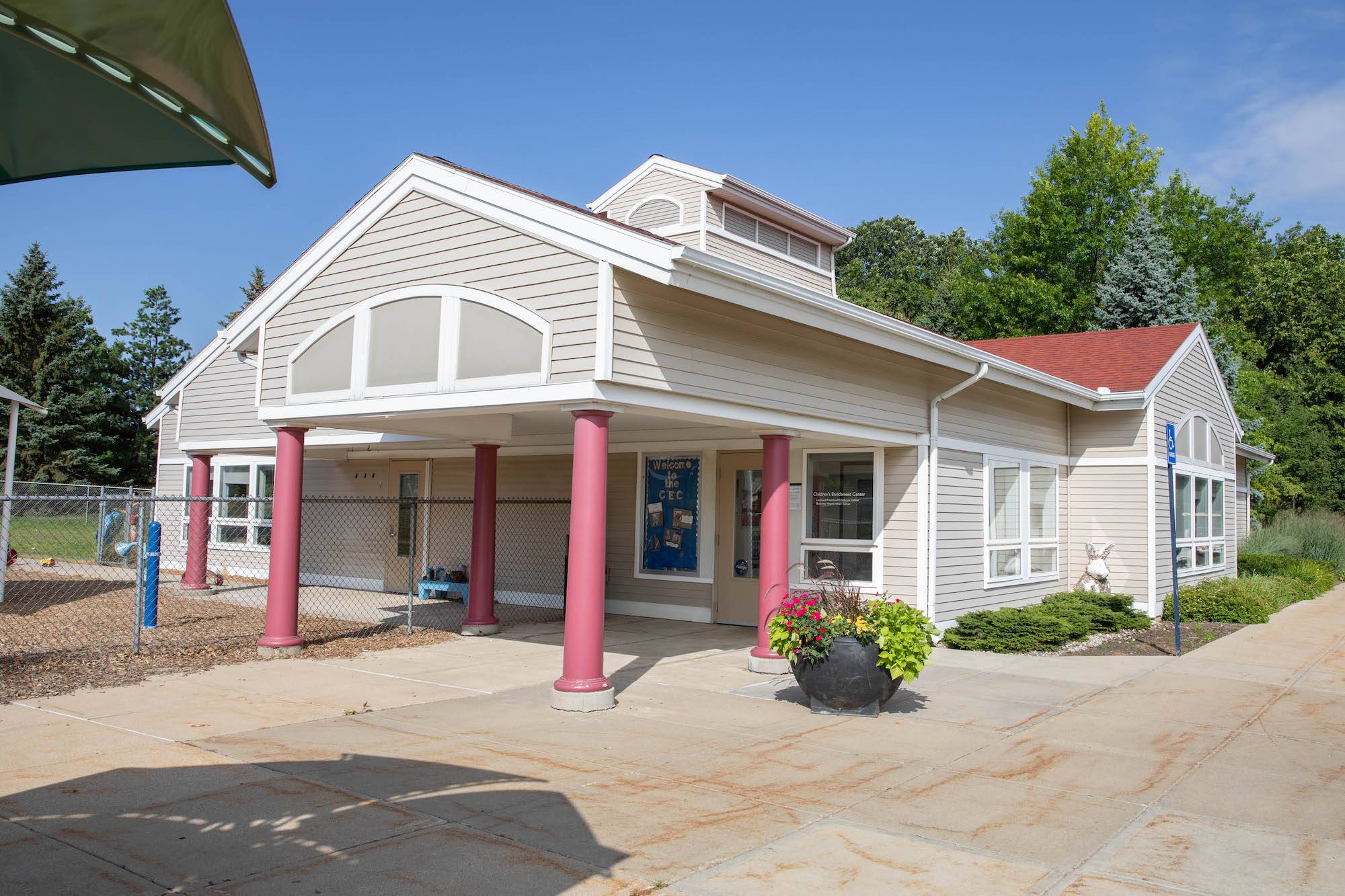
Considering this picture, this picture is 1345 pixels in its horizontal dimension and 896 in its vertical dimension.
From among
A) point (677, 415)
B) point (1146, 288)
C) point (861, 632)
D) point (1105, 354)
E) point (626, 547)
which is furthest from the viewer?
point (1146, 288)

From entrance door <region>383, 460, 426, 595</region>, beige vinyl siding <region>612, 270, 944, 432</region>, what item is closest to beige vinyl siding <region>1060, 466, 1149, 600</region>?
beige vinyl siding <region>612, 270, 944, 432</region>

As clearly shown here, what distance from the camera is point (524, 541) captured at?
52.0 feet

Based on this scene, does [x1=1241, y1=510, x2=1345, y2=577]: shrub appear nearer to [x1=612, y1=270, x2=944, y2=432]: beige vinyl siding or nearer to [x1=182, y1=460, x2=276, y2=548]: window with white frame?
[x1=612, y1=270, x2=944, y2=432]: beige vinyl siding

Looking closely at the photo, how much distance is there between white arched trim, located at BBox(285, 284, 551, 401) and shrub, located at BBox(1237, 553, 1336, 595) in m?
17.5

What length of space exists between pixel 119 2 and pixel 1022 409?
13.7 meters

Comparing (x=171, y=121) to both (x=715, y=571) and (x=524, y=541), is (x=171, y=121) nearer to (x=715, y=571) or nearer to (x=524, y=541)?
(x=715, y=571)

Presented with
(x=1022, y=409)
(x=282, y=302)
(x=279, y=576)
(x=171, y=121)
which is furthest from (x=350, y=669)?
(x=1022, y=409)

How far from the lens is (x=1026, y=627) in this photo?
12.2 metres

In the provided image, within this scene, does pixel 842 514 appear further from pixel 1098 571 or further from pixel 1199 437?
pixel 1199 437

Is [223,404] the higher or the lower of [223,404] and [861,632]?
the higher

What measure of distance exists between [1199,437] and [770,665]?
11.4m

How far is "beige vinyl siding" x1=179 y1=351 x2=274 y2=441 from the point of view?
1772 centimetres

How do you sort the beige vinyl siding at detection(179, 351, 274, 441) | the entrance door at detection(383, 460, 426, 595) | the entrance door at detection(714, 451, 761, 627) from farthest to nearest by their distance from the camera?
the beige vinyl siding at detection(179, 351, 274, 441) → the entrance door at detection(383, 460, 426, 595) → the entrance door at detection(714, 451, 761, 627)

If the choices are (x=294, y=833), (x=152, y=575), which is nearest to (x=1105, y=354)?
(x=152, y=575)
